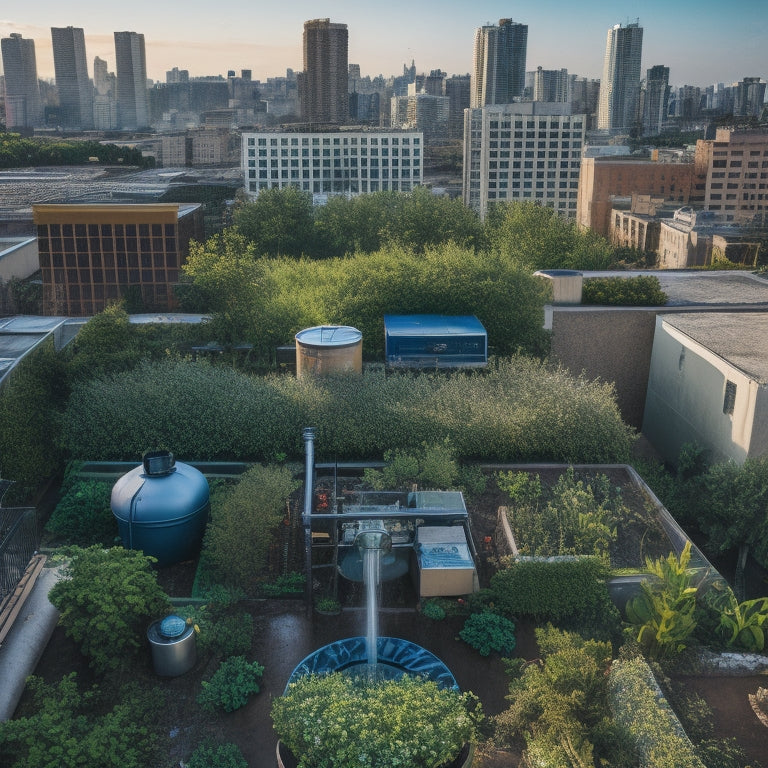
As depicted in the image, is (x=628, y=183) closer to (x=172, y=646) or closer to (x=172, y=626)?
(x=172, y=626)

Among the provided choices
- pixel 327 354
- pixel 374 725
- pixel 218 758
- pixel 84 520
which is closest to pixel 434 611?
pixel 218 758

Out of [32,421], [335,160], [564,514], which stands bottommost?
[564,514]

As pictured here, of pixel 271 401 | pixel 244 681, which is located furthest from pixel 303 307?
pixel 244 681

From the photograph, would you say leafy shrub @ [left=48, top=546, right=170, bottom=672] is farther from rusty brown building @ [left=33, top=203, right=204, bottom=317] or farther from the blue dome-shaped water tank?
rusty brown building @ [left=33, top=203, right=204, bottom=317]

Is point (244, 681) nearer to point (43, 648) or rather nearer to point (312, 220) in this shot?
point (43, 648)

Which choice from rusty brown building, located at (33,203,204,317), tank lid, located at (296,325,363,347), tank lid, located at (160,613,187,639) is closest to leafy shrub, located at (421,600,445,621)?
tank lid, located at (160,613,187,639)

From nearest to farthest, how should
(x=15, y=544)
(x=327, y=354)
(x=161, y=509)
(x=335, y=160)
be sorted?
(x=15, y=544), (x=161, y=509), (x=327, y=354), (x=335, y=160)
